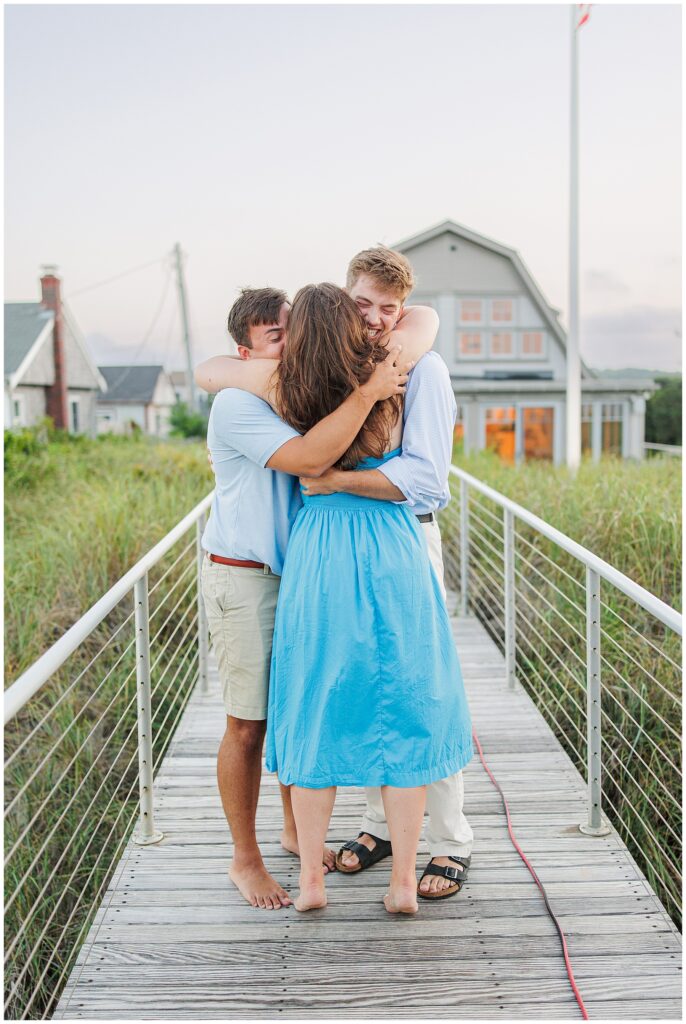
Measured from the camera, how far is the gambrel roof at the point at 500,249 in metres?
19.4

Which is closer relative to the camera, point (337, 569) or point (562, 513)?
point (337, 569)

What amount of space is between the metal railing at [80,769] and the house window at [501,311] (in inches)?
606

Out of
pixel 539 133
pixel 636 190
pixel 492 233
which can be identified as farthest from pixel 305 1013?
pixel 492 233

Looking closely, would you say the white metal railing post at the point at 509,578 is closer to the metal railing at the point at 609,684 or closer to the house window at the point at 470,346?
the metal railing at the point at 609,684

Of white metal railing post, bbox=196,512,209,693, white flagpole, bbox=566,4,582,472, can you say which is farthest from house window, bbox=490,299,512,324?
white metal railing post, bbox=196,512,209,693

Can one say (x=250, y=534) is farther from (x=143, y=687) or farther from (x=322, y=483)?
(x=143, y=687)

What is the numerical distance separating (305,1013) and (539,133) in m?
13.5

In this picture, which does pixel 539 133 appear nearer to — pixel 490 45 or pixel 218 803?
pixel 490 45

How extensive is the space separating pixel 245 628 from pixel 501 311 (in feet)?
61.8

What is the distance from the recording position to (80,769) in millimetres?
4238

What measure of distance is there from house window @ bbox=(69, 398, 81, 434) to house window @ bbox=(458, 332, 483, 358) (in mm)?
Answer: 14354

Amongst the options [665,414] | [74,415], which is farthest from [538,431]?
[74,415]

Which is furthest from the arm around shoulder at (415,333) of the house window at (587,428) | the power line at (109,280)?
the power line at (109,280)

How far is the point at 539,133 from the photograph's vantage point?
13266 mm
